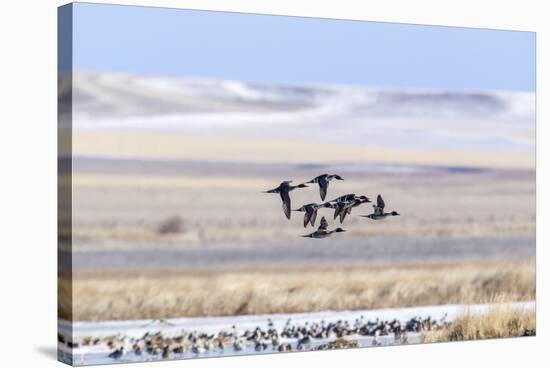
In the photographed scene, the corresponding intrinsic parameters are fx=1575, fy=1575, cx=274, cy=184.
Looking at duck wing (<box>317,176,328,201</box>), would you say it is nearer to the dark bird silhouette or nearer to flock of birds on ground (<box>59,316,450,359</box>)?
flock of birds on ground (<box>59,316,450,359</box>)

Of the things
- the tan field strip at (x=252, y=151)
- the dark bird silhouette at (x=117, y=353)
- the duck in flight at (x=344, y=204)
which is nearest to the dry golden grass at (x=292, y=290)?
the dark bird silhouette at (x=117, y=353)

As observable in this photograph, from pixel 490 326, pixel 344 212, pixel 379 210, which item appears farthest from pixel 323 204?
pixel 490 326

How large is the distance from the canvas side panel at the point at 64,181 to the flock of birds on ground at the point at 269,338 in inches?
8.3

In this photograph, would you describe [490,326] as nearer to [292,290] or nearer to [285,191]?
[292,290]

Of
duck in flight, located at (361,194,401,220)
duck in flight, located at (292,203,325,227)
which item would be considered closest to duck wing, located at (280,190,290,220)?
duck in flight, located at (292,203,325,227)

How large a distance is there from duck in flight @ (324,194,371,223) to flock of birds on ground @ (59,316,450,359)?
3.58 ft

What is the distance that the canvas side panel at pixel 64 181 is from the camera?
1466 cm

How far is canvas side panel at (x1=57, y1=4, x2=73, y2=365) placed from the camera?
48.1 ft

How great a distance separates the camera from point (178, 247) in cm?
1520

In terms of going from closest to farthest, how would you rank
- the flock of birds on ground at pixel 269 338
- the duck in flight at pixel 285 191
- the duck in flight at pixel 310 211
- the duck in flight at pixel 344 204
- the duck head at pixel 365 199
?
the flock of birds on ground at pixel 269 338 < the duck in flight at pixel 285 191 < the duck in flight at pixel 310 211 < the duck in flight at pixel 344 204 < the duck head at pixel 365 199

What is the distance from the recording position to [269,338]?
51.3ft

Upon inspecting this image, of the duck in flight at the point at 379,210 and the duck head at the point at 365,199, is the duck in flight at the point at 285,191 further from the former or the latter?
the duck in flight at the point at 379,210

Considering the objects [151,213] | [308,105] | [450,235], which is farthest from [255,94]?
[450,235]

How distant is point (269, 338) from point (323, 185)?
165 centimetres
